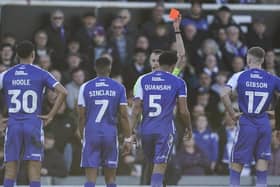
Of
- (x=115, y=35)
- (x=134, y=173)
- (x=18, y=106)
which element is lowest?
(x=134, y=173)

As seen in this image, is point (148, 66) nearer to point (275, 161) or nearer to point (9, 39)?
point (9, 39)

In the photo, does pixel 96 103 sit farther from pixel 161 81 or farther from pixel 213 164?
pixel 213 164

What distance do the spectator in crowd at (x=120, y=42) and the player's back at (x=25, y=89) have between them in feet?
21.4

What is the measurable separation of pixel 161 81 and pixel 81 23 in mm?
7583

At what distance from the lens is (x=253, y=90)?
1578cm

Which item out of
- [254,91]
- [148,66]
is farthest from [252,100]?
[148,66]

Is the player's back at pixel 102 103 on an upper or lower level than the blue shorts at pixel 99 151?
upper

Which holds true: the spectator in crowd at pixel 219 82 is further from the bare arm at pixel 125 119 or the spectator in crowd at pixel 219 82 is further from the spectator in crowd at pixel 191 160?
the bare arm at pixel 125 119

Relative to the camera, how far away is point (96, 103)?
15.4m

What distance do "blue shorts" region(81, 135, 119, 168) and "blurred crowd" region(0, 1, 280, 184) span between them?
3701 millimetres

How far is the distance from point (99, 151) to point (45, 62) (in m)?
5.47

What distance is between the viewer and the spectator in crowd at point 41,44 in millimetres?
21062

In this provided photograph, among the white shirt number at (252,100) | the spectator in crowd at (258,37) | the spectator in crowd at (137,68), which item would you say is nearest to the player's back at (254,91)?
the white shirt number at (252,100)

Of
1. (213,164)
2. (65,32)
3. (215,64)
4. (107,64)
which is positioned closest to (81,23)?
(65,32)
